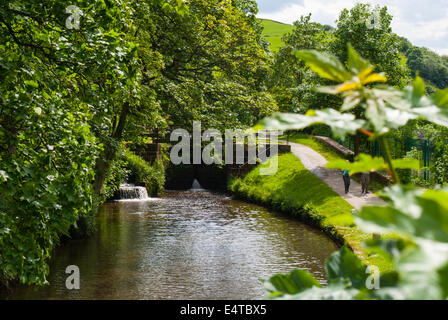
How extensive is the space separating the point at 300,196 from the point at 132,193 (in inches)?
348

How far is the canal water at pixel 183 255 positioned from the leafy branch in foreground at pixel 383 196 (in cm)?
727

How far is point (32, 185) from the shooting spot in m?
6.27

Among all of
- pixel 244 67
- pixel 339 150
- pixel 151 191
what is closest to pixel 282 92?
pixel 339 150

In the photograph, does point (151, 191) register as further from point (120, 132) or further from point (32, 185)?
point (32, 185)

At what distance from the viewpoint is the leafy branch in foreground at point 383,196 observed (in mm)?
742

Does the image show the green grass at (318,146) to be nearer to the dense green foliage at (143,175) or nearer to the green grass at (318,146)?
the green grass at (318,146)

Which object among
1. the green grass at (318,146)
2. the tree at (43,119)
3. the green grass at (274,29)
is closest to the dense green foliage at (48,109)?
the tree at (43,119)

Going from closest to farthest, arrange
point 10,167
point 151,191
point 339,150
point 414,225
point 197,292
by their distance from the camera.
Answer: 1. point 414,225
2. point 10,167
3. point 197,292
4. point 151,191
5. point 339,150

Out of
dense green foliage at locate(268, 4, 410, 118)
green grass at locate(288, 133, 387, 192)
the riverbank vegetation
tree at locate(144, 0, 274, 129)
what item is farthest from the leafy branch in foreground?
green grass at locate(288, 133, 387, 192)

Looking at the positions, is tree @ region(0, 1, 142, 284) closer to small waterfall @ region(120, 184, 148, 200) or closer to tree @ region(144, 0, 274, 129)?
tree @ region(144, 0, 274, 129)

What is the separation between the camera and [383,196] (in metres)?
0.96

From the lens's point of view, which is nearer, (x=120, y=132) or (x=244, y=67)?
(x=120, y=132)

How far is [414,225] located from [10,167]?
598 cm

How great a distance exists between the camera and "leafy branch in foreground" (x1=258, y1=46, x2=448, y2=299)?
29.2 inches
